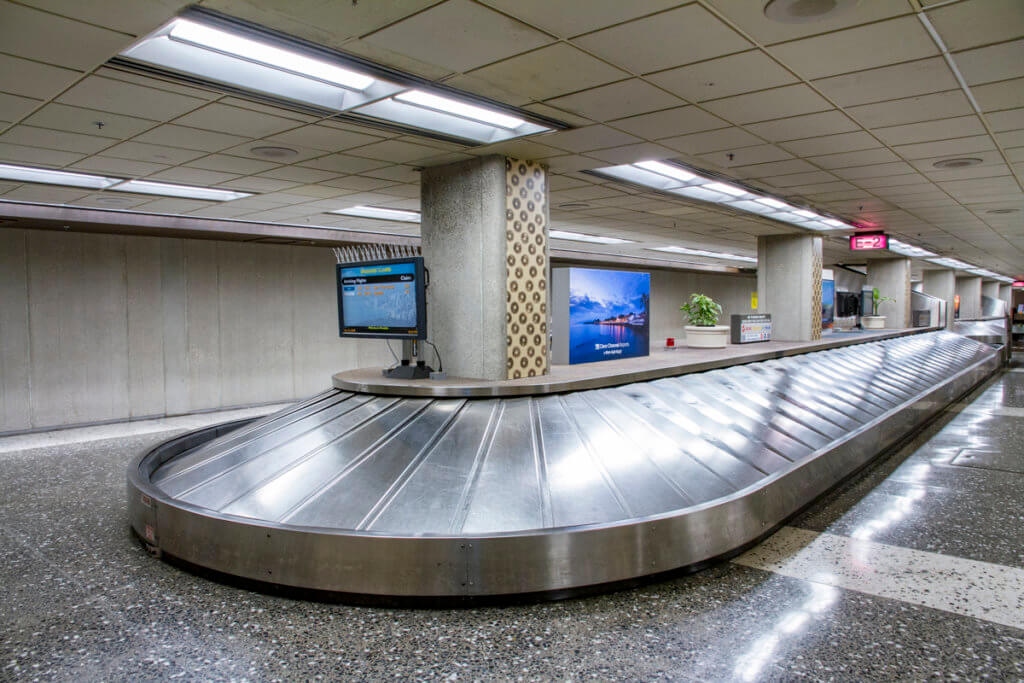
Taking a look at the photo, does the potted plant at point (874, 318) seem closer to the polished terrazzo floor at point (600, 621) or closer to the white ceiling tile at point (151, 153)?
the polished terrazzo floor at point (600, 621)

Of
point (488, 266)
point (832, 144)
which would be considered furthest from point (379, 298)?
point (832, 144)

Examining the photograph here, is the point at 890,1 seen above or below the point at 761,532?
above

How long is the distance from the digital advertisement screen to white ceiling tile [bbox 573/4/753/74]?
3.29 m

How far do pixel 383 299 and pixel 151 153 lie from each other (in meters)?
2.64

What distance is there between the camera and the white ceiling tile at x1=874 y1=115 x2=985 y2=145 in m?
5.26

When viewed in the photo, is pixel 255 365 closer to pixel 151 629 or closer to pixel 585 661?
pixel 151 629

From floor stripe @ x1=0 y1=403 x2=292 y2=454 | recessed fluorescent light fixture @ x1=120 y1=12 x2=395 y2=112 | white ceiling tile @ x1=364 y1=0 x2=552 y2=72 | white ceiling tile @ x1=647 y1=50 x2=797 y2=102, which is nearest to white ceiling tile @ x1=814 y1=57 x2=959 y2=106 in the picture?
white ceiling tile @ x1=647 y1=50 x2=797 y2=102

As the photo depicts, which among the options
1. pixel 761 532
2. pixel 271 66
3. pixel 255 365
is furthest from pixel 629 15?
pixel 255 365

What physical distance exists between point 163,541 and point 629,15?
14.4 feet

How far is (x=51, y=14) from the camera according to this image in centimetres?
305

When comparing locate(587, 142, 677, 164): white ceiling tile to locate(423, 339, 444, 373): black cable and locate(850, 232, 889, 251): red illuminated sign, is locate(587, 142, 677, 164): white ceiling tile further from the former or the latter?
locate(850, 232, 889, 251): red illuminated sign

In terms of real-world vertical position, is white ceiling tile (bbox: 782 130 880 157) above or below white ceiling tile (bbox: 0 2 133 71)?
above

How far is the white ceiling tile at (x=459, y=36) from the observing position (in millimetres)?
3215

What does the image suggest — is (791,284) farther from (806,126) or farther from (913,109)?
(913,109)
